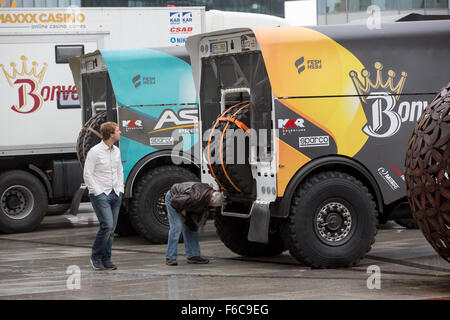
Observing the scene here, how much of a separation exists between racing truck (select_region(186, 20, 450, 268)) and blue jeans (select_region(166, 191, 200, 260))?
72 cm

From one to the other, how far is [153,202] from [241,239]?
245 cm

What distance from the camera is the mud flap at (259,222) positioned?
37.6 feet

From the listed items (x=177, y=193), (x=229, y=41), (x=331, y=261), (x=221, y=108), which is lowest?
(x=331, y=261)

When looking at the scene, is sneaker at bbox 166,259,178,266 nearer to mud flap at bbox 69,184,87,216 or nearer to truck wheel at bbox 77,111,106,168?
truck wheel at bbox 77,111,106,168

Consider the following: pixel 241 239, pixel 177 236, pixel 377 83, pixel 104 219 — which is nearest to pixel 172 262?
pixel 177 236

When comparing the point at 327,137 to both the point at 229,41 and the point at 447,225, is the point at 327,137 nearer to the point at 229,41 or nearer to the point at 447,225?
the point at 229,41

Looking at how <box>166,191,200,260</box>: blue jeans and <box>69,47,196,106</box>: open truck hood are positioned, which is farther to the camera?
<box>69,47,196,106</box>: open truck hood

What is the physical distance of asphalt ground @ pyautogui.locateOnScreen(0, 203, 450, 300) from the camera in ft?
31.8

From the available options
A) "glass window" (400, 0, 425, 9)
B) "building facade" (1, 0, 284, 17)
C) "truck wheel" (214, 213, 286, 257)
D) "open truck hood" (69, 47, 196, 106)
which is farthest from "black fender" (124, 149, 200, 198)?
"building facade" (1, 0, 284, 17)

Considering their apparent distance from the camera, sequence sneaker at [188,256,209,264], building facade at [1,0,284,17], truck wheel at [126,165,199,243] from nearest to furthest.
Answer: sneaker at [188,256,209,264], truck wheel at [126,165,199,243], building facade at [1,0,284,17]

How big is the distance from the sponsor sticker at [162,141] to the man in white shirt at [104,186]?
120 inches

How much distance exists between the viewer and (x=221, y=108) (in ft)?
42.0
